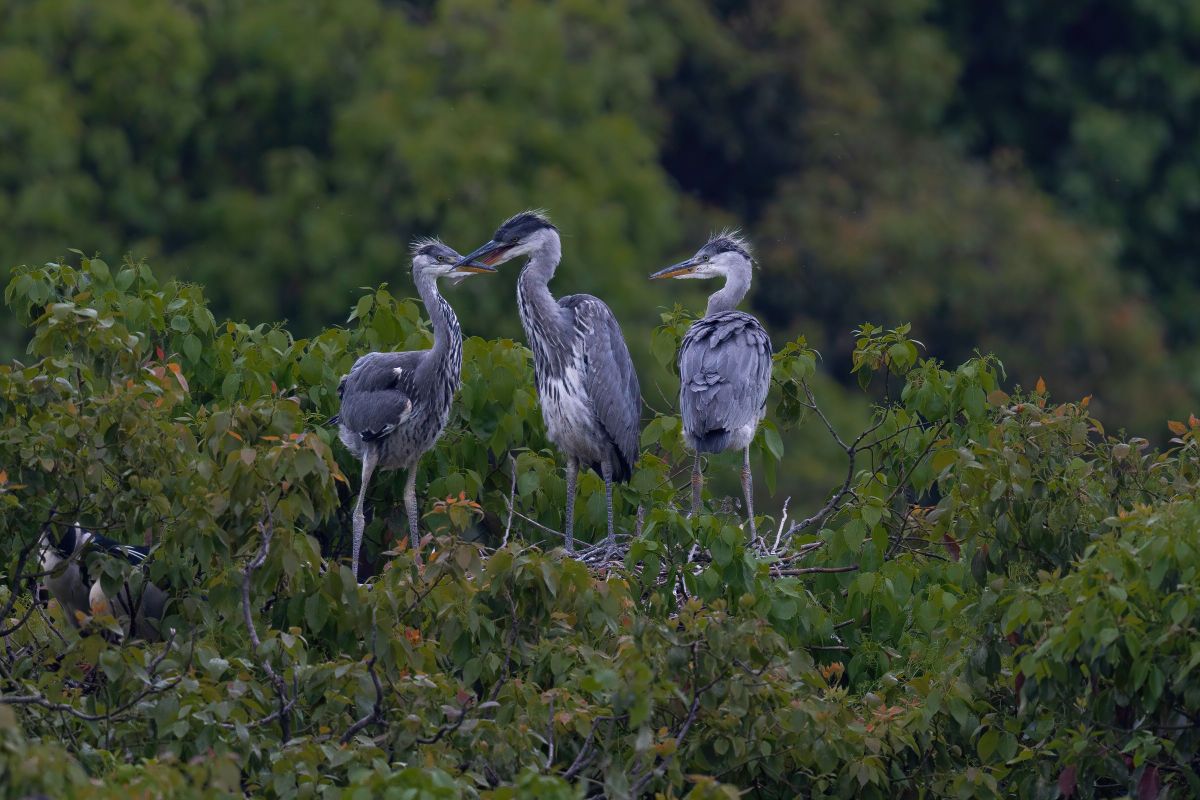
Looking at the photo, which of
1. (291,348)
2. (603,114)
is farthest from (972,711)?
(603,114)

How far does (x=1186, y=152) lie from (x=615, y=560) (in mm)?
Result: 13901

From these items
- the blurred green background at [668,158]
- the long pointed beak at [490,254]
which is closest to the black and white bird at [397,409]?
the long pointed beak at [490,254]

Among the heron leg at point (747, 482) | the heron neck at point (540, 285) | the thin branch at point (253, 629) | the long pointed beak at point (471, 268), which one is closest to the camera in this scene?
the thin branch at point (253, 629)

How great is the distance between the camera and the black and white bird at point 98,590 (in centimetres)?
643

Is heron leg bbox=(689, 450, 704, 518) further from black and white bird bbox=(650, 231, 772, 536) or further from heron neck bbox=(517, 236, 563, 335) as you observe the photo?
heron neck bbox=(517, 236, 563, 335)

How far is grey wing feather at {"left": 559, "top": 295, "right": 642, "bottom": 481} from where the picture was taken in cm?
866

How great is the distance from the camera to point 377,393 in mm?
8516

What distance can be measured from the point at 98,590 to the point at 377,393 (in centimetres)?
167

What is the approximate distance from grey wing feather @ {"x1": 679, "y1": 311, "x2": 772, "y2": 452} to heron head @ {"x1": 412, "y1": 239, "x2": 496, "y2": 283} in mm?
929

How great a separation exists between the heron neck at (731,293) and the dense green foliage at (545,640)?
2.65 meters

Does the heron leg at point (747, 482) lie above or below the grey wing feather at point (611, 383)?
below

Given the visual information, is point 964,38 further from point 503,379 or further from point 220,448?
point 220,448

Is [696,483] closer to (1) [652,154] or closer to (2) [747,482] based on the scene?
(2) [747,482]

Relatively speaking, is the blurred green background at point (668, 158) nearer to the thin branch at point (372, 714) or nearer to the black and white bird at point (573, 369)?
the black and white bird at point (573, 369)
